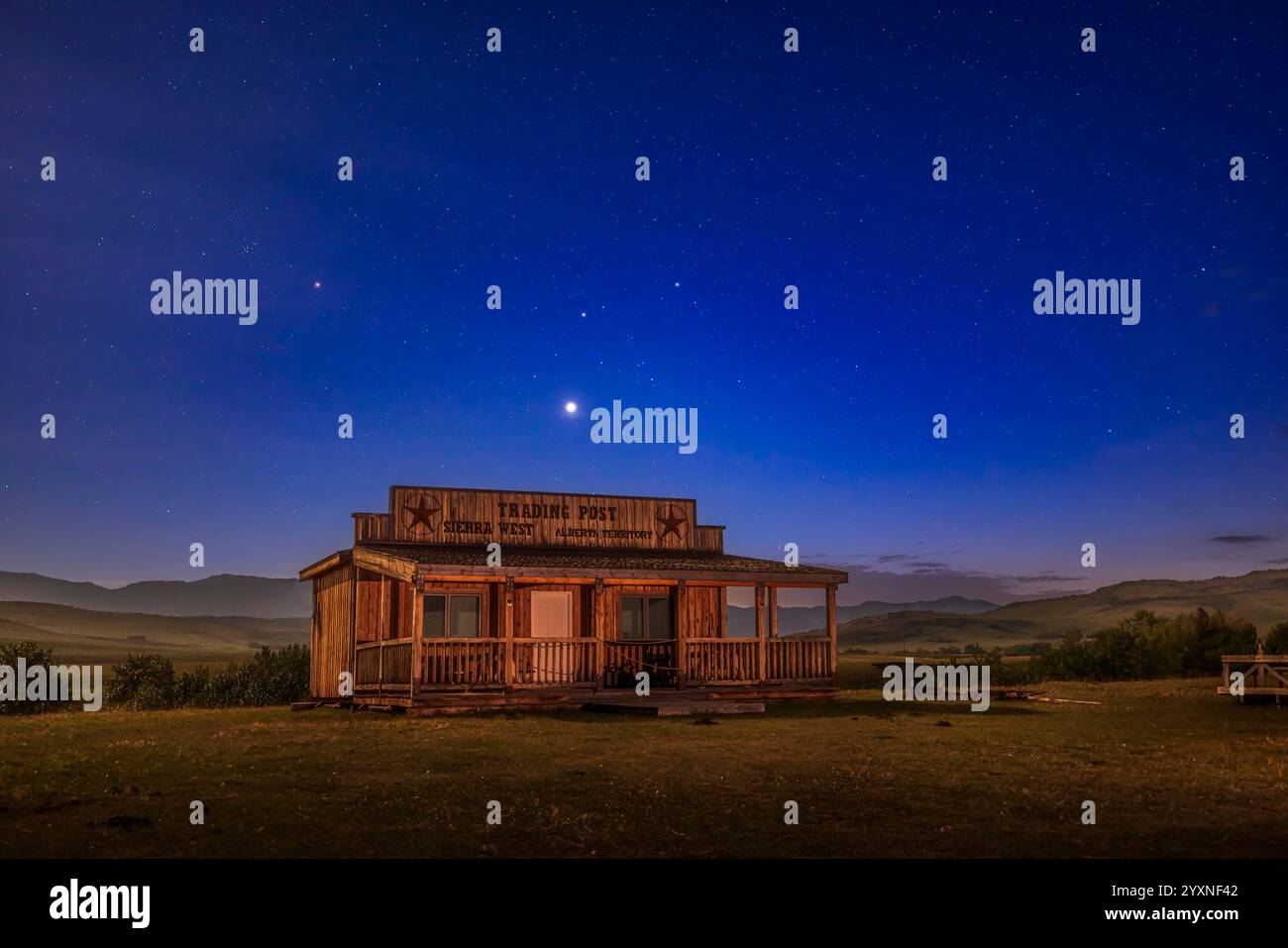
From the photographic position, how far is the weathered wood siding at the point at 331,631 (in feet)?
96.6

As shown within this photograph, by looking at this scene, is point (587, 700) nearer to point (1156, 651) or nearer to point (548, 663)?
point (548, 663)

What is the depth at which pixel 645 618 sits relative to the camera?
103ft

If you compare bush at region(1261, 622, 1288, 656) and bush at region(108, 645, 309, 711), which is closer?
bush at region(108, 645, 309, 711)

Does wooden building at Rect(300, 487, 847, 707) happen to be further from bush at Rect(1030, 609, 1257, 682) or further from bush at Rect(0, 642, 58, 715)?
bush at Rect(1030, 609, 1257, 682)

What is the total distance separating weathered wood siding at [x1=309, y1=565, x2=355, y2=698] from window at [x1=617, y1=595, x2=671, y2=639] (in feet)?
25.4

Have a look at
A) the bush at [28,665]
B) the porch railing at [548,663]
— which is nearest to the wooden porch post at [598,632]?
the porch railing at [548,663]

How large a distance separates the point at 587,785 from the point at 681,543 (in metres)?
21.7

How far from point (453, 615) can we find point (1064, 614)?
384 feet

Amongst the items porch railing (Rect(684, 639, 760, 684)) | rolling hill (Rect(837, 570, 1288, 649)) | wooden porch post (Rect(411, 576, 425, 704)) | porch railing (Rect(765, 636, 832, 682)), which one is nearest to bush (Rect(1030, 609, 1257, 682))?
porch railing (Rect(765, 636, 832, 682))

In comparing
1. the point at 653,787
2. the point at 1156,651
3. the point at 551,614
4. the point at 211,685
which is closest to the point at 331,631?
the point at 551,614

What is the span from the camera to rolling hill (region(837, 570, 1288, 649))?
351 ft

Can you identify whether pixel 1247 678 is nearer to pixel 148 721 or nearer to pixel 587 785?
pixel 587 785
